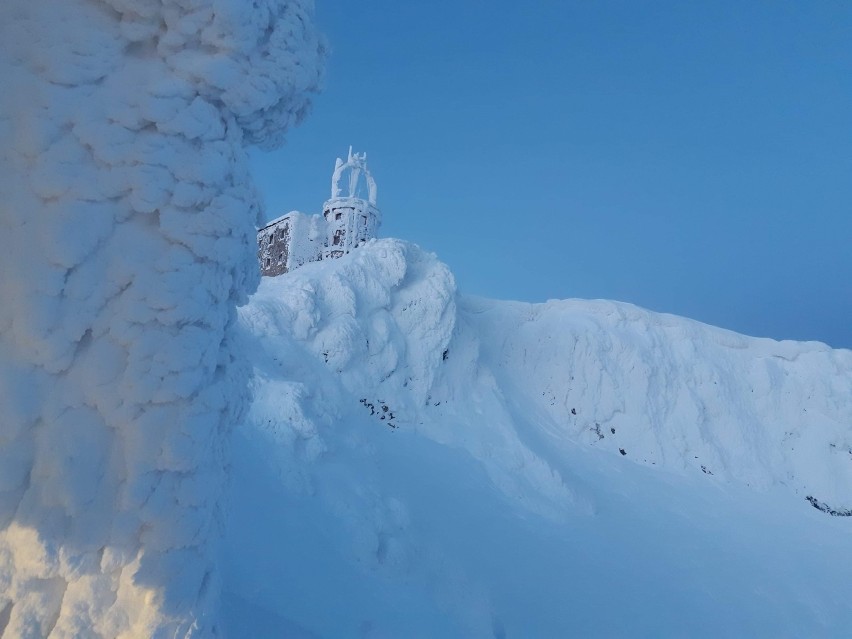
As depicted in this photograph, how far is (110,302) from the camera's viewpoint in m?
3.38

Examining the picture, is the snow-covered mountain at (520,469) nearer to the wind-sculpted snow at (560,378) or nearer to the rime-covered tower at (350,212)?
the wind-sculpted snow at (560,378)

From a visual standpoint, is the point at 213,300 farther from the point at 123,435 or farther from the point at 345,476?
the point at 345,476

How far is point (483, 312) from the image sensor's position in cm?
1739

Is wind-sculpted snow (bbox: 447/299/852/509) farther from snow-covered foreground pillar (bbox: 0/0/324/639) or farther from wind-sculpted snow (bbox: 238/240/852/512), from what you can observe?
snow-covered foreground pillar (bbox: 0/0/324/639)

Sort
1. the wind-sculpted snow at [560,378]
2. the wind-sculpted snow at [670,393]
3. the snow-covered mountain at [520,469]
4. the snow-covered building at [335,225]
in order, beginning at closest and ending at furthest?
the snow-covered mountain at [520,469] < the wind-sculpted snow at [560,378] < the wind-sculpted snow at [670,393] < the snow-covered building at [335,225]

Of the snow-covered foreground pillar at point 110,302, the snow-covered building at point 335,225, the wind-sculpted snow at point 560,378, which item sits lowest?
the snow-covered foreground pillar at point 110,302

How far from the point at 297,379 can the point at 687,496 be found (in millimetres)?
11543

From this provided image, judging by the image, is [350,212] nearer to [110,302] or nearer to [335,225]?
[335,225]

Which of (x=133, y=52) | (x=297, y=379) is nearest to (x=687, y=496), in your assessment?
(x=297, y=379)

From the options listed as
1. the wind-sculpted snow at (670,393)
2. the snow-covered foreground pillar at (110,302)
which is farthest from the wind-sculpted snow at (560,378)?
the snow-covered foreground pillar at (110,302)

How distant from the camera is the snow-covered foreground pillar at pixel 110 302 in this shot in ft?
10.6

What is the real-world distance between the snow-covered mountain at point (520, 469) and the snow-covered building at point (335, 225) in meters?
8.21

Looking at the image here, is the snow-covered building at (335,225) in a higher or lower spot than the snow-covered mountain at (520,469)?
higher

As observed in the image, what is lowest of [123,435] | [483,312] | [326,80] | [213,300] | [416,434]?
[123,435]
